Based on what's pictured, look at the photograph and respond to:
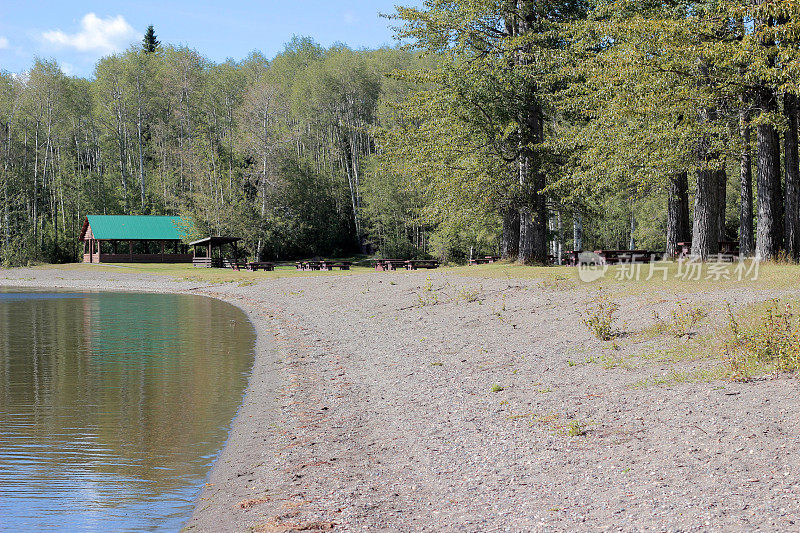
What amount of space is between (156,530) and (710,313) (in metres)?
9.94

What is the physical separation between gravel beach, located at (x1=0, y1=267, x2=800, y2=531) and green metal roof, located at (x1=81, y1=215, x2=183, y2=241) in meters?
51.9

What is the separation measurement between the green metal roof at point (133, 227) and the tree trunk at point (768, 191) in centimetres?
5163

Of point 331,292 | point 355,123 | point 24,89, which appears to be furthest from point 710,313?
point 24,89

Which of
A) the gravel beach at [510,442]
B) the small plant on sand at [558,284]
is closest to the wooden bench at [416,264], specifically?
the small plant on sand at [558,284]

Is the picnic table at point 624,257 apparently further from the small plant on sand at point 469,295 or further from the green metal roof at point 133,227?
the green metal roof at point 133,227

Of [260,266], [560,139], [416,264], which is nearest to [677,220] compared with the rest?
[560,139]

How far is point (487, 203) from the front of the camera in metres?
26.4

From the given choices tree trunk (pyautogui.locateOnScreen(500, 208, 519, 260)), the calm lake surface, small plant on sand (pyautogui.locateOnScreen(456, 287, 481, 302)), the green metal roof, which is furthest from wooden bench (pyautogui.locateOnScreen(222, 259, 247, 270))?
small plant on sand (pyautogui.locateOnScreen(456, 287, 481, 302))

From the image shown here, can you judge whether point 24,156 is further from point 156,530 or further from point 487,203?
point 156,530

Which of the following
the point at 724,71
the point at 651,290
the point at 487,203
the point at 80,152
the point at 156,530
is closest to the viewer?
the point at 156,530

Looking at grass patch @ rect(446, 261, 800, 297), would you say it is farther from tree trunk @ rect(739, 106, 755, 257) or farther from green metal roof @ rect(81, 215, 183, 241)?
green metal roof @ rect(81, 215, 183, 241)

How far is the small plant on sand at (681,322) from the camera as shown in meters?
11.4

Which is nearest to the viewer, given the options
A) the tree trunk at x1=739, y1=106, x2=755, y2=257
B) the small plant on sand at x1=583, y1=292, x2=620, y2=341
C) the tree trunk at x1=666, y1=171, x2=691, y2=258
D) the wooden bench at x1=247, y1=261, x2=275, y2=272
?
the small plant on sand at x1=583, y1=292, x2=620, y2=341

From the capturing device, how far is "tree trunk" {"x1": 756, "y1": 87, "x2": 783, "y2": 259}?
18844 millimetres
